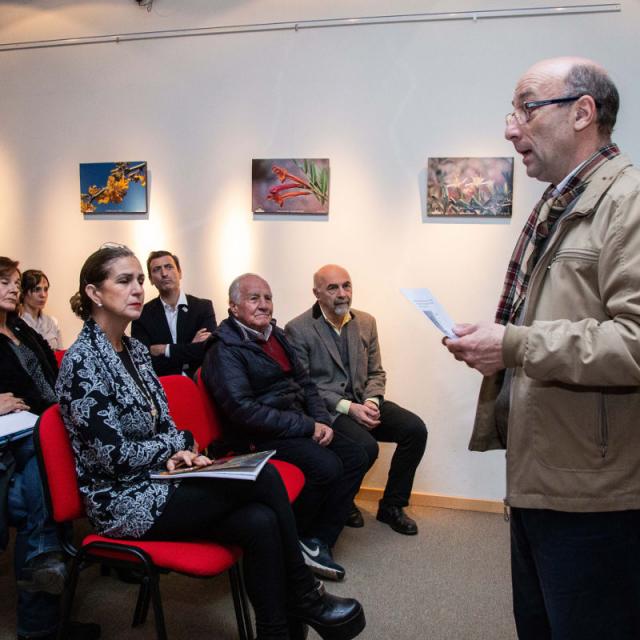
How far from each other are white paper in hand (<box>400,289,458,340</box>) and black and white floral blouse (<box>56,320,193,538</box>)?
41.3 inches

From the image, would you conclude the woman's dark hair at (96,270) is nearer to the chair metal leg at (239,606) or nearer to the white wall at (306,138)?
the chair metal leg at (239,606)

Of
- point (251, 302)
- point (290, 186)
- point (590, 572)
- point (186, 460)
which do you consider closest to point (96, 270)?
point (186, 460)

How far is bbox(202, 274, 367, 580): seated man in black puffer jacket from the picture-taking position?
276cm

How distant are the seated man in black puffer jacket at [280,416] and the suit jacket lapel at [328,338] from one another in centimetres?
33

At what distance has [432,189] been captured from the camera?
12.0 feet

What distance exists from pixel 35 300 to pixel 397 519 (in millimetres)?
2686

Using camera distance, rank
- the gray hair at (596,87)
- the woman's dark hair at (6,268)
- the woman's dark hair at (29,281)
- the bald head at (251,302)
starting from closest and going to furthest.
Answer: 1. the gray hair at (596,87)
2. the woman's dark hair at (6,268)
3. the bald head at (251,302)
4. the woman's dark hair at (29,281)

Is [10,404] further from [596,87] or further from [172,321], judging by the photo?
[596,87]

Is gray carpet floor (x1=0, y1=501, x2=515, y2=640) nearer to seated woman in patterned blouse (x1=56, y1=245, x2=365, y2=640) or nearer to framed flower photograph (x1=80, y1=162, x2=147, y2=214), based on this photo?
seated woman in patterned blouse (x1=56, y1=245, x2=365, y2=640)

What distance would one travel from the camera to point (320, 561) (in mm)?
2744

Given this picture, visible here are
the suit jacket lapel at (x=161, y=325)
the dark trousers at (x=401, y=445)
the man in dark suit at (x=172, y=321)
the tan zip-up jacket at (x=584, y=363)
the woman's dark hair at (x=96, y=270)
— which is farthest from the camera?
the suit jacket lapel at (x=161, y=325)

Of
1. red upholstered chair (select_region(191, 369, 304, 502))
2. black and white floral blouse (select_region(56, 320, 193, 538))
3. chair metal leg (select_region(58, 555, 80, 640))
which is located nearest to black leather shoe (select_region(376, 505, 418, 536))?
red upholstered chair (select_region(191, 369, 304, 502))

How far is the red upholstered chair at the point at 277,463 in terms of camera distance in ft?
8.32

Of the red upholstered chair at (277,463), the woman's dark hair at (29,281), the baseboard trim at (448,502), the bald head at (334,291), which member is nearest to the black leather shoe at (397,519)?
the baseboard trim at (448,502)
